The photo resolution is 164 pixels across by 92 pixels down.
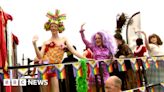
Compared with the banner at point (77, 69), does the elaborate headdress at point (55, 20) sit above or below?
above

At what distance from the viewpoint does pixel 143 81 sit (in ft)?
15.8

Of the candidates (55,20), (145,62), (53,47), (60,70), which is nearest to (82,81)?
(60,70)

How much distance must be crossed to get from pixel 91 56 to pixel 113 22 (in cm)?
279

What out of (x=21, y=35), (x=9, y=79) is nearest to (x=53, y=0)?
(x=21, y=35)

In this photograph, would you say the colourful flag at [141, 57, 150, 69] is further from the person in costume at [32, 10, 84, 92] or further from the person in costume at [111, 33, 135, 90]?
the person in costume at [32, 10, 84, 92]

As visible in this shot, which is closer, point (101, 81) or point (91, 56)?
point (101, 81)

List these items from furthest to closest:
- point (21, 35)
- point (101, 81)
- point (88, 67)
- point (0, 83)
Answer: point (21, 35) → point (101, 81) → point (88, 67) → point (0, 83)

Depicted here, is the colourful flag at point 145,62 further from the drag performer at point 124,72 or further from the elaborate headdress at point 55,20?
the elaborate headdress at point 55,20

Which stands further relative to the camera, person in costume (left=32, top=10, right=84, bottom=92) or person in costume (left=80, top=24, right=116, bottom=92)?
person in costume (left=80, top=24, right=116, bottom=92)

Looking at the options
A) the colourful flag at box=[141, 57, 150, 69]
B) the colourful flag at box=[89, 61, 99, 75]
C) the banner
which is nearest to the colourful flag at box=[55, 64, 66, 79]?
the banner

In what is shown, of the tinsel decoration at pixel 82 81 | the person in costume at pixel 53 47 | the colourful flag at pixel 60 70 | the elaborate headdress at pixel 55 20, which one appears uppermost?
the elaborate headdress at pixel 55 20

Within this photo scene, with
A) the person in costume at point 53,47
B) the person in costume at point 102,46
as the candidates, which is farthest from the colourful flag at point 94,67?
the person in costume at point 102,46

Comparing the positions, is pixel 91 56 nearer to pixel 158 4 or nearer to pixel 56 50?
pixel 56 50

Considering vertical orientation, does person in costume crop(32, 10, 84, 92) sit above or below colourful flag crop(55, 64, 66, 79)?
above
